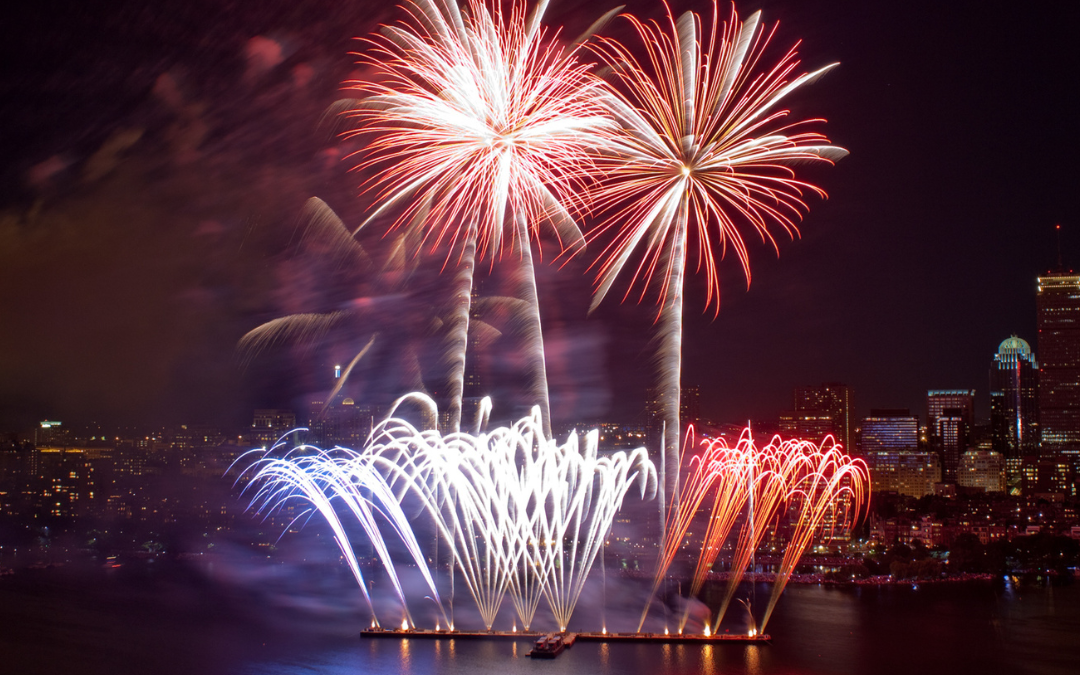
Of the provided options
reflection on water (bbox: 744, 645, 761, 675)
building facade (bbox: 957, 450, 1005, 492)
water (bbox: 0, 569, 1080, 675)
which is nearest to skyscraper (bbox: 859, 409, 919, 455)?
building facade (bbox: 957, 450, 1005, 492)

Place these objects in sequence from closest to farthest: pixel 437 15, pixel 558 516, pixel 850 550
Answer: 1. pixel 437 15
2. pixel 558 516
3. pixel 850 550

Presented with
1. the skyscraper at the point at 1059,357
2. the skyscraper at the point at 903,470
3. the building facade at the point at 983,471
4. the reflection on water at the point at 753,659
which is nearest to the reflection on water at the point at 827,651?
the reflection on water at the point at 753,659

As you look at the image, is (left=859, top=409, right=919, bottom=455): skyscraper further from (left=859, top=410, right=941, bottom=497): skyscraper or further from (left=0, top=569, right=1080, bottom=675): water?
(left=0, top=569, right=1080, bottom=675): water

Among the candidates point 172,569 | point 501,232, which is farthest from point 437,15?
point 172,569

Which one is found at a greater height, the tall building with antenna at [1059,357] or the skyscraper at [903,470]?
the tall building with antenna at [1059,357]

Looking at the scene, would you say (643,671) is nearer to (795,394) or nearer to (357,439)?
(357,439)

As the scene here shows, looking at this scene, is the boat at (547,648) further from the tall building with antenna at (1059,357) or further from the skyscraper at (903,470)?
the tall building with antenna at (1059,357)
